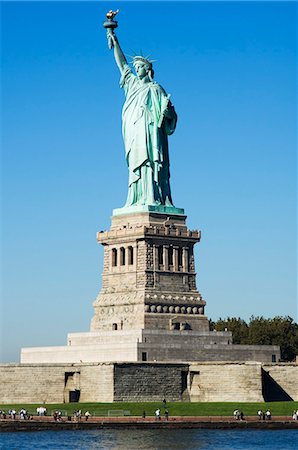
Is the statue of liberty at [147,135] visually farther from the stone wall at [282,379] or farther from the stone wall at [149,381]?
the stone wall at [282,379]

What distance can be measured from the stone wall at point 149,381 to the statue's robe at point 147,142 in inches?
528

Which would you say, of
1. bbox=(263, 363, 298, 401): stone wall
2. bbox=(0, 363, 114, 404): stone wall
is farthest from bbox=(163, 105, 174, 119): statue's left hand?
Answer: bbox=(0, 363, 114, 404): stone wall

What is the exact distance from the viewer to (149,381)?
3258 inches

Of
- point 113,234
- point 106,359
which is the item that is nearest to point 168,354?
point 106,359

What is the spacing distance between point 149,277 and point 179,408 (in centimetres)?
1274

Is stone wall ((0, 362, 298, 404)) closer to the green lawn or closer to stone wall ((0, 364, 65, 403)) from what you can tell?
stone wall ((0, 364, 65, 403))

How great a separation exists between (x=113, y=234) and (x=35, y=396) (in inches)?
543

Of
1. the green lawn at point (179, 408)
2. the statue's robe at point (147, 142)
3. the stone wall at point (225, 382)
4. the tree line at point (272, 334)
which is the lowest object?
the green lawn at point (179, 408)

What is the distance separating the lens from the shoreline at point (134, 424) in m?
75.2

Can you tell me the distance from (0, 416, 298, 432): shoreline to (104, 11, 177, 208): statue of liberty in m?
A: 20.2

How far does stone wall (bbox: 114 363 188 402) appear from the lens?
81.7 metres

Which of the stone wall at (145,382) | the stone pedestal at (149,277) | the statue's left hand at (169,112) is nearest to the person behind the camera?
the stone wall at (145,382)

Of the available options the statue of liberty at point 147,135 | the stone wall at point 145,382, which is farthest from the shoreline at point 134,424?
the statue of liberty at point 147,135

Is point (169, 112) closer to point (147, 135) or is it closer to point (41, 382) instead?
point (147, 135)
